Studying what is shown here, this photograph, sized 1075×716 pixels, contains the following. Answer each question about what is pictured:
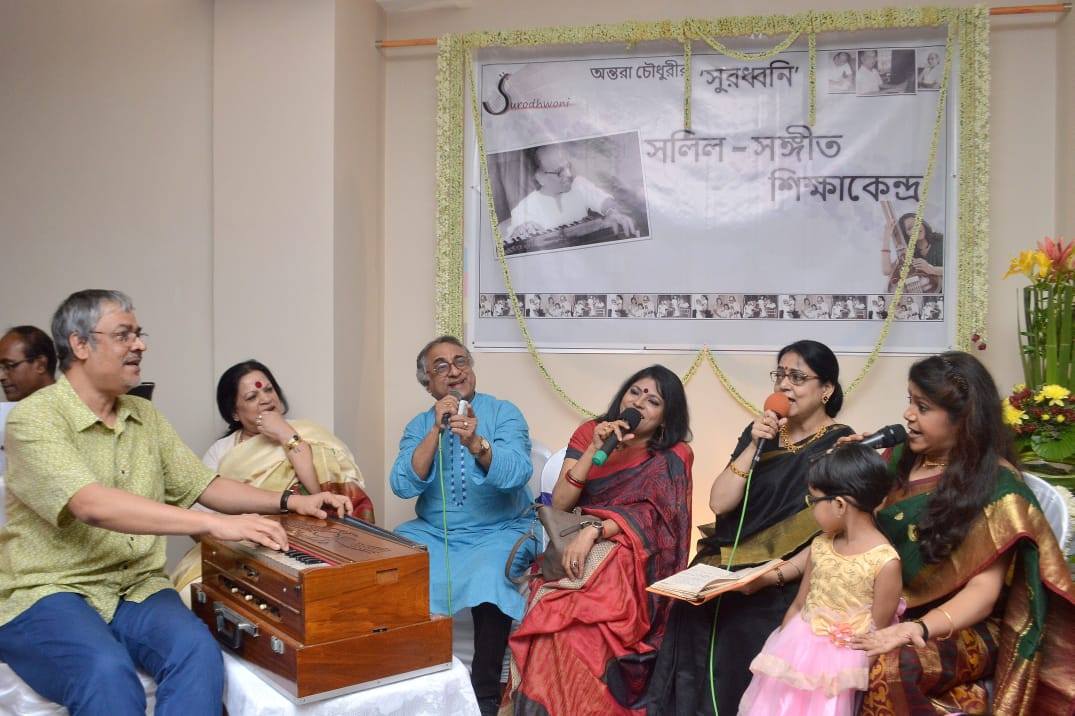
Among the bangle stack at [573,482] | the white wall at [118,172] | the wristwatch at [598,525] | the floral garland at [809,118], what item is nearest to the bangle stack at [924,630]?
the wristwatch at [598,525]

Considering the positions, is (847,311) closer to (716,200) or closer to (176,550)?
(716,200)

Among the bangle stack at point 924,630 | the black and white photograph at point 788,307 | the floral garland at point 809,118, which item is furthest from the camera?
the black and white photograph at point 788,307

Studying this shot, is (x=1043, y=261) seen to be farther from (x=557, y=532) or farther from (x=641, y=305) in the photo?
(x=557, y=532)

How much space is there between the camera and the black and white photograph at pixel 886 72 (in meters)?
A: 4.46

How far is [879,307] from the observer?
14.8 feet

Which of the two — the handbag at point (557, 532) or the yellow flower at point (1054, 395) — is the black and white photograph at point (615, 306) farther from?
the yellow flower at point (1054, 395)

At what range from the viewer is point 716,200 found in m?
4.65

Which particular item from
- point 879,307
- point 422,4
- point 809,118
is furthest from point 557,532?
point 422,4

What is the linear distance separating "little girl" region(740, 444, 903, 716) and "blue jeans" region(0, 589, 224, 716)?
149 centimetres

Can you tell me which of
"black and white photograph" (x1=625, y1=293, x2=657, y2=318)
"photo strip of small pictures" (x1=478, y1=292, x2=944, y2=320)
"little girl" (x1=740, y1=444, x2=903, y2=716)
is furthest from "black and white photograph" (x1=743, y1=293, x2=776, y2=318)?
"little girl" (x1=740, y1=444, x2=903, y2=716)

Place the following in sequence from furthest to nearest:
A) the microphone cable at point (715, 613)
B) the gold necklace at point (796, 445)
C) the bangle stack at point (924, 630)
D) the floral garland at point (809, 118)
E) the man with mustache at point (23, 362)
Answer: the floral garland at point (809, 118) < the man with mustache at point (23, 362) < the gold necklace at point (796, 445) < the microphone cable at point (715, 613) < the bangle stack at point (924, 630)

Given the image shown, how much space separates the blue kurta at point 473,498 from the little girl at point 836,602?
3.89 feet

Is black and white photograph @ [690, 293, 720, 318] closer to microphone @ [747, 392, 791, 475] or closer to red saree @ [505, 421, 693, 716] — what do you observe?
red saree @ [505, 421, 693, 716]

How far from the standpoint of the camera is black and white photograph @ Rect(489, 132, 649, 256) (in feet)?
15.5
